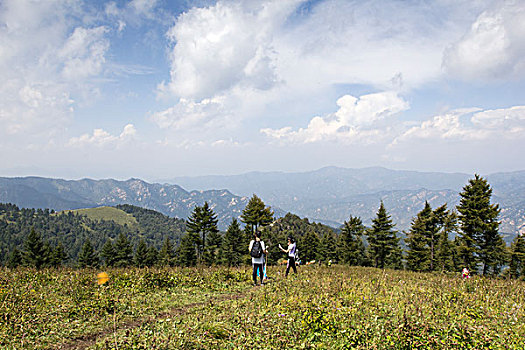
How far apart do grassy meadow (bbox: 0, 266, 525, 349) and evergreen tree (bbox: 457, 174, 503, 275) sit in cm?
2846

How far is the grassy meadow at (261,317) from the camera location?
19.7 ft

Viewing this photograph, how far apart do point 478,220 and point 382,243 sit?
1830 cm

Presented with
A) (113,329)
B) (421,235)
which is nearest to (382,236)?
(421,235)

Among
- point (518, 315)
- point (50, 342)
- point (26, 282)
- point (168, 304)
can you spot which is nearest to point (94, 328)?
point (50, 342)

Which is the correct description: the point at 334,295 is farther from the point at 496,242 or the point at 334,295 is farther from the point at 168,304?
the point at 496,242

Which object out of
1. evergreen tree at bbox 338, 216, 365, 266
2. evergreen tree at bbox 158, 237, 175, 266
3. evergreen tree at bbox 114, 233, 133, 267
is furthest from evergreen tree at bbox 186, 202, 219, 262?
evergreen tree at bbox 114, 233, 133, 267

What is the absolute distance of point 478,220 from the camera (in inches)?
1353

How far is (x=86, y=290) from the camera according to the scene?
9.94 meters

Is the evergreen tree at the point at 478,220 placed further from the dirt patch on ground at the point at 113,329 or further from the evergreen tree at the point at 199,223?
the evergreen tree at the point at 199,223

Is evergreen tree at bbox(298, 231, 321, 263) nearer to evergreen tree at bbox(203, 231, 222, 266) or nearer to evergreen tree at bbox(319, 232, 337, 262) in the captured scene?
evergreen tree at bbox(319, 232, 337, 262)

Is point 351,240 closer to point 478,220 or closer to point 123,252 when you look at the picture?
point 478,220

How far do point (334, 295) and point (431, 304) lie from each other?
8.45 ft

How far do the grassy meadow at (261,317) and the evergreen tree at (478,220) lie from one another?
2846 centimetres

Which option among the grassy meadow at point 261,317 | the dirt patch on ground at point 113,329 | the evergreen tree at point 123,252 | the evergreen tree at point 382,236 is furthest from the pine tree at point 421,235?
the evergreen tree at point 123,252
